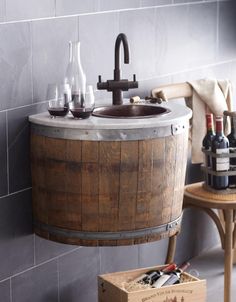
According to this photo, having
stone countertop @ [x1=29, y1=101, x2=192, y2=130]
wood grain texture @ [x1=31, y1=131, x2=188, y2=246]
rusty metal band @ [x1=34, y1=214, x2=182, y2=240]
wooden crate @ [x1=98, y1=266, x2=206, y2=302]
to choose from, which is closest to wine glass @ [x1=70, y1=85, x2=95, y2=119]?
stone countertop @ [x1=29, y1=101, x2=192, y2=130]

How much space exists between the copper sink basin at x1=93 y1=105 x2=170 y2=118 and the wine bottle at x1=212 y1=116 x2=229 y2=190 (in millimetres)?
426

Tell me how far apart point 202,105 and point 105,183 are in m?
1.16

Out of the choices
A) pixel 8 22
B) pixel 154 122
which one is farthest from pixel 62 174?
pixel 8 22

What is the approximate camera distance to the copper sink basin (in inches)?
144

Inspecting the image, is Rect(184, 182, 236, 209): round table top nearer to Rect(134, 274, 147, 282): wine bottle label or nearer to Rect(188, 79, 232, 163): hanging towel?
Rect(188, 79, 232, 163): hanging towel

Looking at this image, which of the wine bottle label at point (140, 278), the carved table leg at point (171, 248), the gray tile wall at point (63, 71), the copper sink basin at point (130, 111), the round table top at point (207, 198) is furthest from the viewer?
the carved table leg at point (171, 248)

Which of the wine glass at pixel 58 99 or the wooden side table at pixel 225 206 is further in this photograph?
Answer: the wooden side table at pixel 225 206

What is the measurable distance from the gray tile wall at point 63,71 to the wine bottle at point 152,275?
0.31 meters

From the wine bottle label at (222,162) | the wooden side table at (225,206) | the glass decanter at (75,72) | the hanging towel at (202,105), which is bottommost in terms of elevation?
the wooden side table at (225,206)

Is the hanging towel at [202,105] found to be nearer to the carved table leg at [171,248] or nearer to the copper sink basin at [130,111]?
the carved table leg at [171,248]

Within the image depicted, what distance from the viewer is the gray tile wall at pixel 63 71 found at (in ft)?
11.2

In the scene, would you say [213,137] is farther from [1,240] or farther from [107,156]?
[1,240]

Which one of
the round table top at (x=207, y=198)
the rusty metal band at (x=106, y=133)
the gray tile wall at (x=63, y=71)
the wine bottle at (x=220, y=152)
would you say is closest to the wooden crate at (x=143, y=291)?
the gray tile wall at (x=63, y=71)

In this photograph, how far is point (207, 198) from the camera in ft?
13.1
